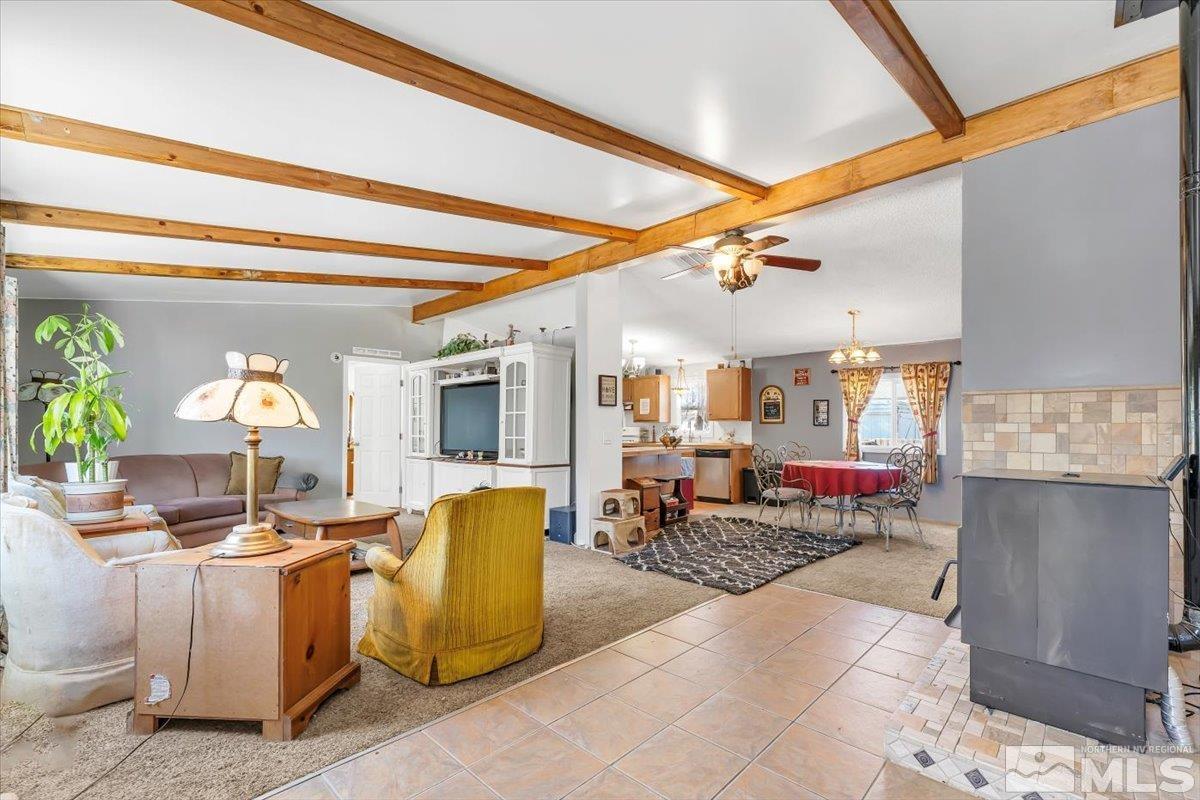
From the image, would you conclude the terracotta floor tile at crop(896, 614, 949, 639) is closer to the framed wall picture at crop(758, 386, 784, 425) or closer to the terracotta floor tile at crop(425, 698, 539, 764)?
the terracotta floor tile at crop(425, 698, 539, 764)

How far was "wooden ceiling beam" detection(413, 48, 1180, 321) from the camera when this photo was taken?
7.87 ft

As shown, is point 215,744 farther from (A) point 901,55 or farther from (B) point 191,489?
(B) point 191,489

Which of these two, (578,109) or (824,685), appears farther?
(578,109)

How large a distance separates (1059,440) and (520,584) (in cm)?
265

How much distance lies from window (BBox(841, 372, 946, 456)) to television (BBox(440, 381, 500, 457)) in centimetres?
485

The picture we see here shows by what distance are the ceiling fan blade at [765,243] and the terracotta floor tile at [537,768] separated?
124 inches

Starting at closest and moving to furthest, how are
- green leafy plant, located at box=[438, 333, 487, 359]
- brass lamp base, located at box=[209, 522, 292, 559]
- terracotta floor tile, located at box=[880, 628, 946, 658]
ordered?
1. brass lamp base, located at box=[209, 522, 292, 559]
2. terracotta floor tile, located at box=[880, 628, 946, 658]
3. green leafy plant, located at box=[438, 333, 487, 359]

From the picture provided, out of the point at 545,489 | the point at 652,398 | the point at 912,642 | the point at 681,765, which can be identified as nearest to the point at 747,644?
the point at 912,642

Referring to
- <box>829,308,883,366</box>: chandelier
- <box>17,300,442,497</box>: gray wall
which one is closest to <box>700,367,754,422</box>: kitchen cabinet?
<box>829,308,883,366</box>: chandelier

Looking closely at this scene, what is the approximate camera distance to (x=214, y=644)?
6.49 ft

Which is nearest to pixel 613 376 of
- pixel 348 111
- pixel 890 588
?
pixel 890 588

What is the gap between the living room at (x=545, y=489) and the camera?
1.85 metres

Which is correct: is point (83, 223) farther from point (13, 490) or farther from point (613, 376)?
point (613, 376)

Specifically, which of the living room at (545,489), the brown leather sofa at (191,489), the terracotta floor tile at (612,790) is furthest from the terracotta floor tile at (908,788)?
the brown leather sofa at (191,489)
